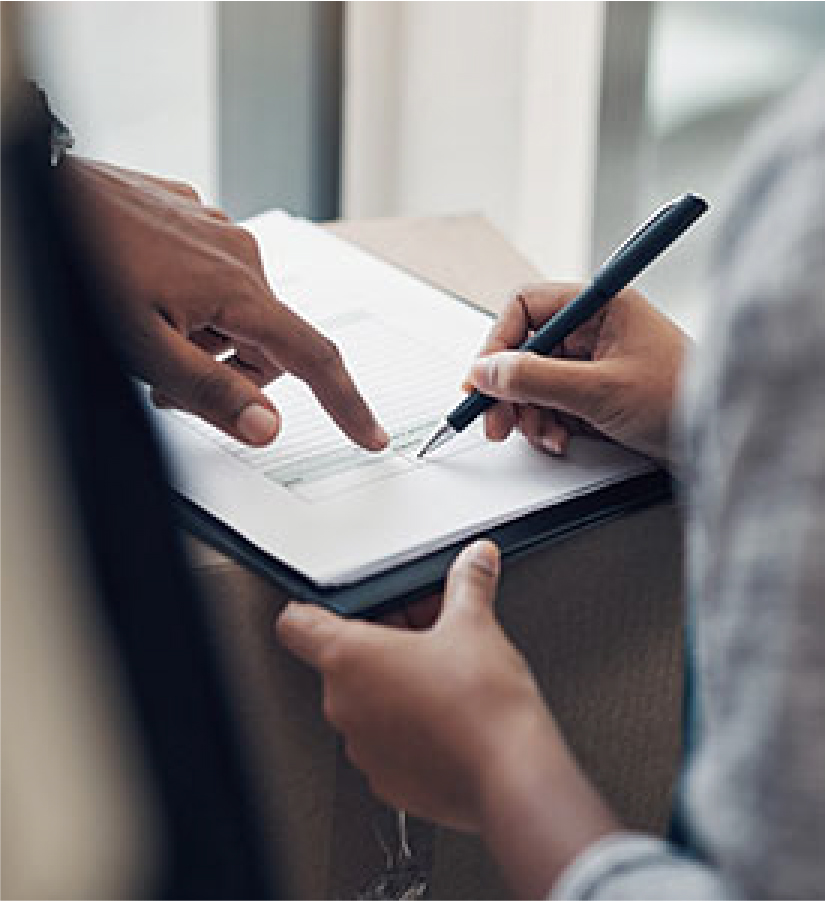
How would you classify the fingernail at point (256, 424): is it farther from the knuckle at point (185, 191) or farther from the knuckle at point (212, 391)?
the knuckle at point (185, 191)

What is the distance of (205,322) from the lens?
598 mm

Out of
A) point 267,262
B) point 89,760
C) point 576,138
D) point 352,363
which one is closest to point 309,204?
point 576,138

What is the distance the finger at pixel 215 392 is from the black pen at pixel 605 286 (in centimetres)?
6

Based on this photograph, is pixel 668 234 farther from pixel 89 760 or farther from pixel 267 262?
pixel 89 760

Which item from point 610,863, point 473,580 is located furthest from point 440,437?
point 610,863

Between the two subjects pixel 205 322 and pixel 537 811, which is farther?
pixel 205 322

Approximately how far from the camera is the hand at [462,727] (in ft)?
1.32

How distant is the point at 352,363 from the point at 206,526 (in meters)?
0.16

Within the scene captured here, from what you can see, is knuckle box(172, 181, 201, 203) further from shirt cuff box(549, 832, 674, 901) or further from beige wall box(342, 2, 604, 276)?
beige wall box(342, 2, 604, 276)

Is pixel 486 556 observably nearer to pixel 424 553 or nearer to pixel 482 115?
pixel 424 553

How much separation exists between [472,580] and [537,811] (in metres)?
0.09

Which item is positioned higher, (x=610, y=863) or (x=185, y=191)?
(x=185, y=191)

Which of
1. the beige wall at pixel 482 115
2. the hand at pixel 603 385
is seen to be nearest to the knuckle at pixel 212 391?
the hand at pixel 603 385

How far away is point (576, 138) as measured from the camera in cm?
136
